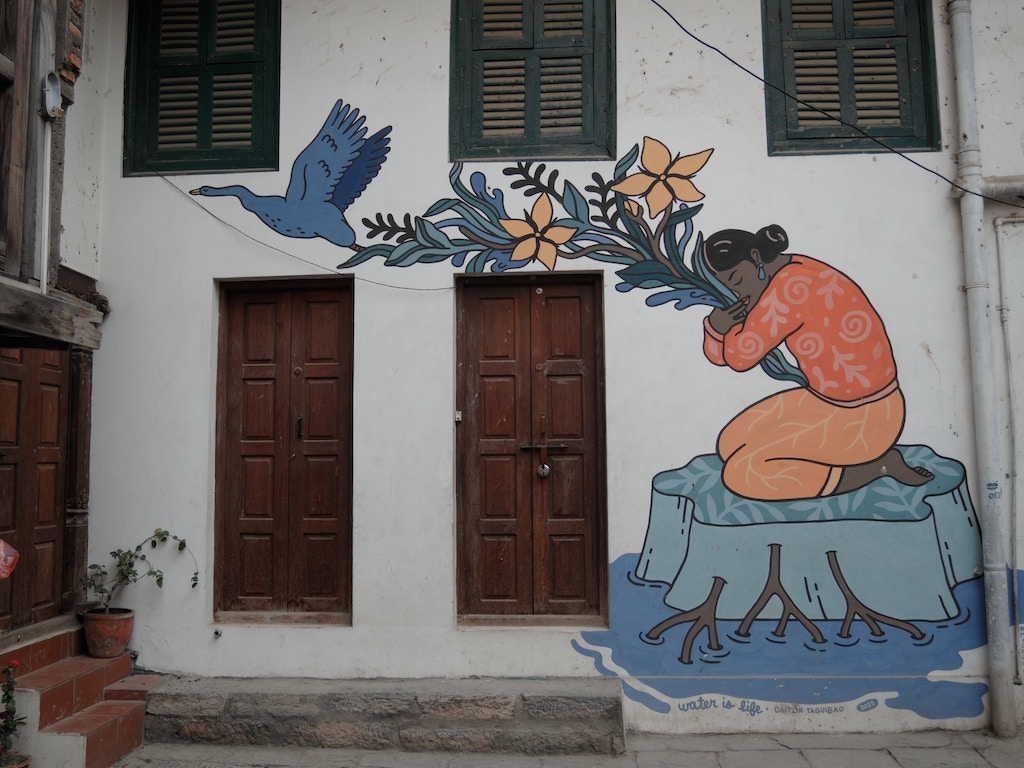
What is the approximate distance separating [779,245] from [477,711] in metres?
3.28

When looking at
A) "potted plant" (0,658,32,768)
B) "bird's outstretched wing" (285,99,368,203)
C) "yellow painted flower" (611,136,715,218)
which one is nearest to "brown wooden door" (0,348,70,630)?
"potted plant" (0,658,32,768)

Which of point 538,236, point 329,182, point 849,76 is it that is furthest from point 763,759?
point 329,182

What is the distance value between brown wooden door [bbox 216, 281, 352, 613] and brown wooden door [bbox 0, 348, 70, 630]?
943mm

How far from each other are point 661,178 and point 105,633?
4.34 metres

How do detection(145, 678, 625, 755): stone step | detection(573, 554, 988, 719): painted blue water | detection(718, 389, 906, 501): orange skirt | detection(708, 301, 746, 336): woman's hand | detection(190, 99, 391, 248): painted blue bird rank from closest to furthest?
detection(145, 678, 625, 755): stone step → detection(573, 554, 988, 719): painted blue water → detection(718, 389, 906, 501): orange skirt → detection(708, 301, 746, 336): woman's hand → detection(190, 99, 391, 248): painted blue bird

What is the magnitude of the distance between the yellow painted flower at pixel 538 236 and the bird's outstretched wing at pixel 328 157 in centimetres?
109

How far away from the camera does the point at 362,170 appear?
527 centimetres

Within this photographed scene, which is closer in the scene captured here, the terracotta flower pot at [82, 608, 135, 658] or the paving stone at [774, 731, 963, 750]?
the paving stone at [774, 731, 963, 750]

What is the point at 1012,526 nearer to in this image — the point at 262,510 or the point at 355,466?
the point at 355,466

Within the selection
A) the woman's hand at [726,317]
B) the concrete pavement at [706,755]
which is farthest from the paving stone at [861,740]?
the woman's hand at [726,317]

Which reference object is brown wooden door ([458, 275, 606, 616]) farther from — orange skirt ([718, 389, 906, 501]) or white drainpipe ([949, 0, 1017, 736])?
white drainpipe ([949, 0, 1017, 736])

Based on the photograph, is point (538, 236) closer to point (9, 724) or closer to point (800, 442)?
point (800, 442)

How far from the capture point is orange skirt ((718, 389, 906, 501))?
493 centimetres

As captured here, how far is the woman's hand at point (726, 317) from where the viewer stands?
5043mm
